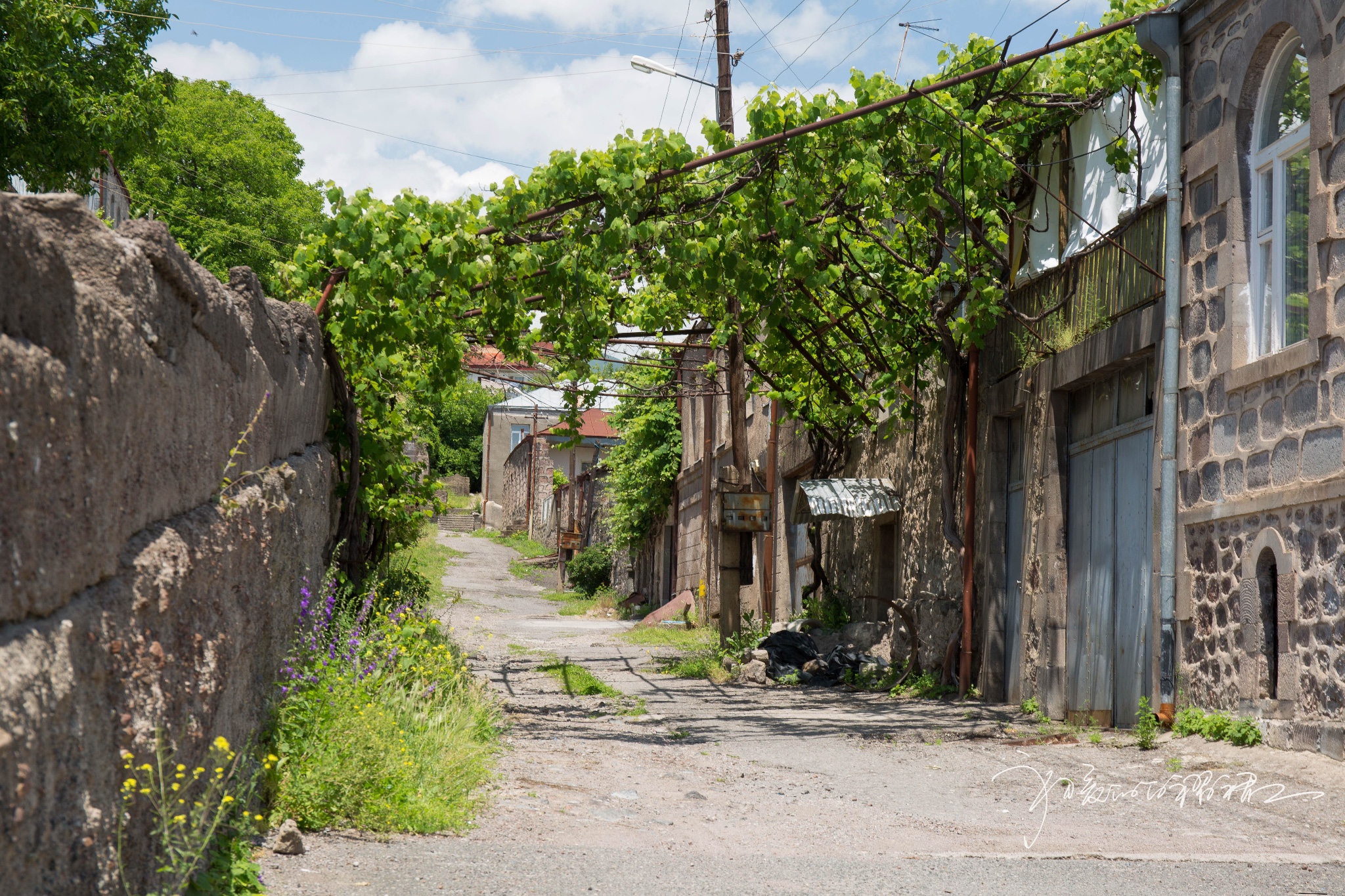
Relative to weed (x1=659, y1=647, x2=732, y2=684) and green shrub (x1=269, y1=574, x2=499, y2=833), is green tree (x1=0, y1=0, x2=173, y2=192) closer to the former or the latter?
green shrub (x1=269, y1=574, x2=499, y2=833)

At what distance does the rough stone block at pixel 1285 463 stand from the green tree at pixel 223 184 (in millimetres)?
24621

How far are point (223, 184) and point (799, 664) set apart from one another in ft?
80.1

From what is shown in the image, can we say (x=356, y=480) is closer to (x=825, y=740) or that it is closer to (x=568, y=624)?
(x=825, y=740)

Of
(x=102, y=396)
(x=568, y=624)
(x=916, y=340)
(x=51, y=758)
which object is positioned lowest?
(x=568, y=624)

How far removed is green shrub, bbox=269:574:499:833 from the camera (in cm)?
440

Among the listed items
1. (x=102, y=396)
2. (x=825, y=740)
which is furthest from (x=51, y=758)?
(x=825, y=740)

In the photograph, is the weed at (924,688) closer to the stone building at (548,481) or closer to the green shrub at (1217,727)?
the green shrub at (1217,727)

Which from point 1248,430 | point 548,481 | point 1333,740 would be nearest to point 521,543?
point 548,481

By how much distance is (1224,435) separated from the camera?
709 cm

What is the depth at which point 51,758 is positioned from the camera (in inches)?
86.0

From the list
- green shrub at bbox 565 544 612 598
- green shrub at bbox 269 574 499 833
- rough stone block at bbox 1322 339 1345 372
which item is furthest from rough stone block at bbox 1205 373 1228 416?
green shrub at bbox 565 544 612 598

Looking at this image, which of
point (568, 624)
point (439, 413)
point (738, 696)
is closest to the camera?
Answer: point (738, 696)

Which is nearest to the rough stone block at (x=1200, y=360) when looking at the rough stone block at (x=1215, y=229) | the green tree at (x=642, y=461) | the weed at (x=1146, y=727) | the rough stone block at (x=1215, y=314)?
the rough stone block at (x=1215, y=314)

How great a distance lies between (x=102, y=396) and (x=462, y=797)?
300 centimetres
